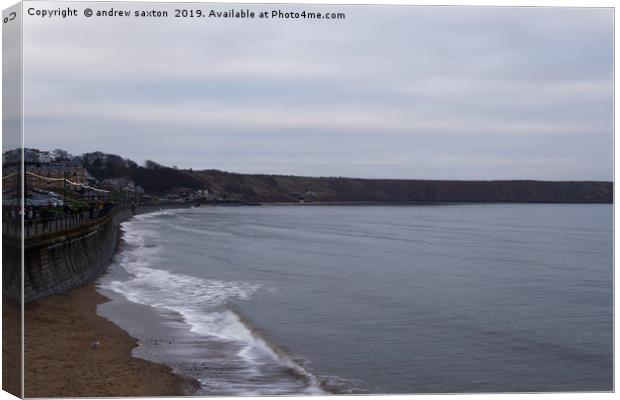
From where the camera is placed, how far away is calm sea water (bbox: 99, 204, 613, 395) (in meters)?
11.5

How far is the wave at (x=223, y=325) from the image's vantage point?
10.4 meters

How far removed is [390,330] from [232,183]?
77.6 metres

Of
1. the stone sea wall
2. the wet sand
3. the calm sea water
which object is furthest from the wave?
the stone sea wall

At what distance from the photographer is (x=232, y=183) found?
92125 mm

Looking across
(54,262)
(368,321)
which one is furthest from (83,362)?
(368,321)

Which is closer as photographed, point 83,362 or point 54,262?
point 83,362

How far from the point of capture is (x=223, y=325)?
598 inches

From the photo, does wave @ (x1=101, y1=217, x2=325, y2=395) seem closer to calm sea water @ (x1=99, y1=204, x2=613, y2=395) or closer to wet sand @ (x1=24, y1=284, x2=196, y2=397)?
calm sea water @ (x1=99, y1=204, x2=613, y2=395)

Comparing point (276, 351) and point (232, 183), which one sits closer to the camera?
point (276, 351)

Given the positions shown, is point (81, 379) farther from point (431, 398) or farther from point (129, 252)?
point (129, 252)

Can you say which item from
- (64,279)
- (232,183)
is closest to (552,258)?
(64,279)

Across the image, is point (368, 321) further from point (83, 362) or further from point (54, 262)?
point (83, 362)

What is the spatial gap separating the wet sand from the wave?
0.85m

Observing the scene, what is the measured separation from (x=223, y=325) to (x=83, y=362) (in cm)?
481
